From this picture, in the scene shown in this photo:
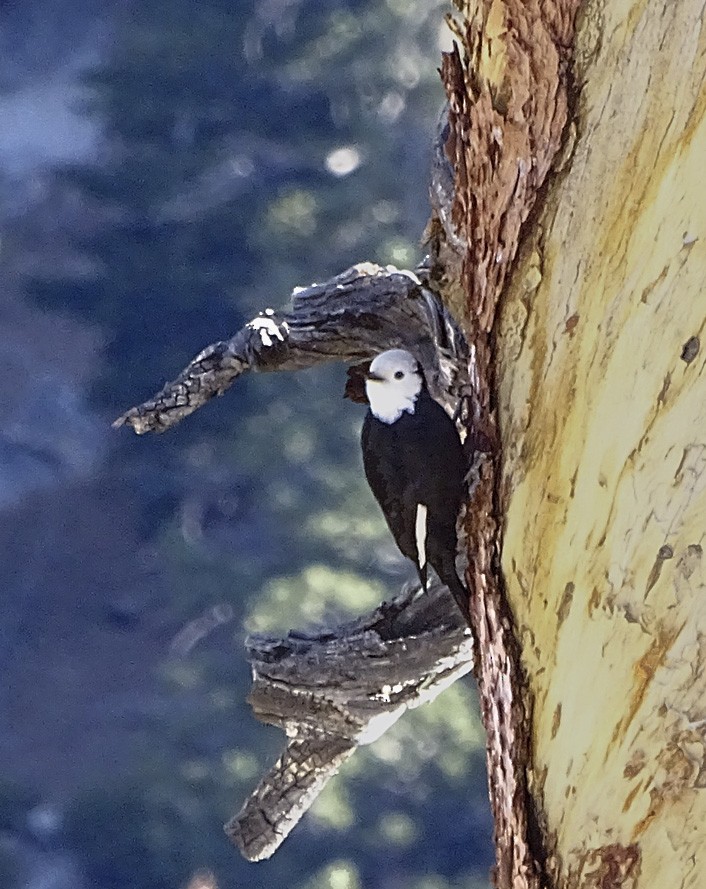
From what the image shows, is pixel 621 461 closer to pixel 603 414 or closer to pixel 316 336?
pixel 603 414

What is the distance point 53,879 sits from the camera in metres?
3.23

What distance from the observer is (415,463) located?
57.6 inches

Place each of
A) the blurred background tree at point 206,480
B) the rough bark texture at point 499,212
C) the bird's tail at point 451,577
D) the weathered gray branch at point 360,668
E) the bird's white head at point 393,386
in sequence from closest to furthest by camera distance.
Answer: the rough bark texture at point 499,212
the bird's tail at point 451,577
the bird's white head at point 393,386
the weathered gray branch at point 360,668
the blurred background tree at point 206,480

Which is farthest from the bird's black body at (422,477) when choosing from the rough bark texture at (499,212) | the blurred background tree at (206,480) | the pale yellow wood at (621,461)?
the blurred background tree at (206,480)

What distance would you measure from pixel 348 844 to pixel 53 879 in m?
0.82

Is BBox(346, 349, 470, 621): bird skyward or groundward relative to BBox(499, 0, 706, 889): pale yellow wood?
skyward

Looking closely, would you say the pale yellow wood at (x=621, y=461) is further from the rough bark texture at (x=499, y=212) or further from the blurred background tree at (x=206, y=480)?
the blurred background tree at (x=206, y=480)

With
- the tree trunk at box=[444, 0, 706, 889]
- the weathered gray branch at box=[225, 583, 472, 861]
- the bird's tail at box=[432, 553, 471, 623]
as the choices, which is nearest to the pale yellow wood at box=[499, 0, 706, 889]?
the tree trunk at box=[444, 0, 706, 889]

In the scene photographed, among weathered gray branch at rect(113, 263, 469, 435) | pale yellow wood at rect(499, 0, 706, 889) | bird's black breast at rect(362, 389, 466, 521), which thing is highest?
weathered gray branch at rect(113, 263, 469, 435)

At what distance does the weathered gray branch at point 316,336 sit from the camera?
1.68 m

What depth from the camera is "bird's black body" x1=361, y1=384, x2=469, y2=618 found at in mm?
1408

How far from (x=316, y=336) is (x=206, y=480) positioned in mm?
1890

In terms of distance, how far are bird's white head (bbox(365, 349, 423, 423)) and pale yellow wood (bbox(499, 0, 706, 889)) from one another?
413mm

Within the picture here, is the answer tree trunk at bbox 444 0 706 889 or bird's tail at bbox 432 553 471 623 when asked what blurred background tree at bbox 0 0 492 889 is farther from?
tree trunk at bbox 444 0 706 889
